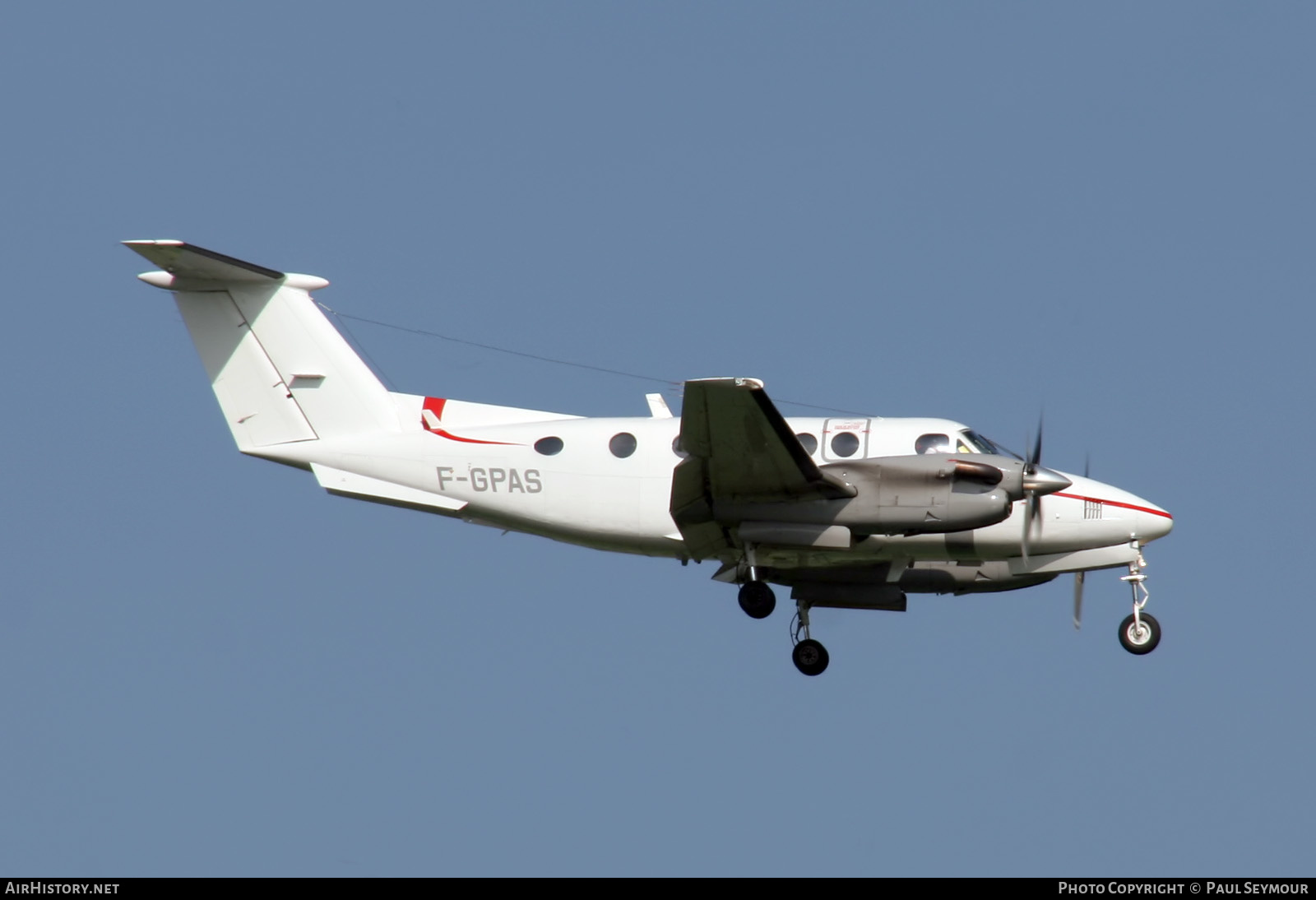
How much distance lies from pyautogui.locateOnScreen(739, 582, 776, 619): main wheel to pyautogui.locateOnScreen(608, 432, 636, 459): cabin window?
2165 millimetres

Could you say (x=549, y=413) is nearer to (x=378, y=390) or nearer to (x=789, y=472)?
(x=378, y=390)

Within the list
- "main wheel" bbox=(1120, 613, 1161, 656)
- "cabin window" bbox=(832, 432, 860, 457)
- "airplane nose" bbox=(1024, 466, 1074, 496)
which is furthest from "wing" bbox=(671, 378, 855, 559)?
"main wheel" bbox=(1120, 613, 1161, 656)

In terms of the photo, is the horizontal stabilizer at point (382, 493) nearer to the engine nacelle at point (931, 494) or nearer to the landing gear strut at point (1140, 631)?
the engine nacelle at point (931, 494)

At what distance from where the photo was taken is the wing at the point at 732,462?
18.1 meters

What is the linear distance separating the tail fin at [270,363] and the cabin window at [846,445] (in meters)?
5.69

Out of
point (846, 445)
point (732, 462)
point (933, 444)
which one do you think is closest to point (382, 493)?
point (732, 462)

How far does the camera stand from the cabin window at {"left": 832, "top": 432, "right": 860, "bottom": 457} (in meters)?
20.1

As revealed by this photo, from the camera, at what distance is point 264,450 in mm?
21562

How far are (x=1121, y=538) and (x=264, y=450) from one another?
35.6ft

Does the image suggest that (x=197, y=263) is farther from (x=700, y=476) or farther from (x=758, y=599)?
(x=758, y=599)

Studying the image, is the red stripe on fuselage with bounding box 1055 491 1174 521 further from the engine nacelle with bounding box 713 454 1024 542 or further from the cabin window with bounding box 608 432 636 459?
the cabin window with bounding box 608 432 636 459

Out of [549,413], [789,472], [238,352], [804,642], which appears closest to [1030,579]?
[804,642]

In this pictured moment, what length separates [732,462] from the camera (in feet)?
62.5

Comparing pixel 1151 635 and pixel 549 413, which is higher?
pixel 549 413
